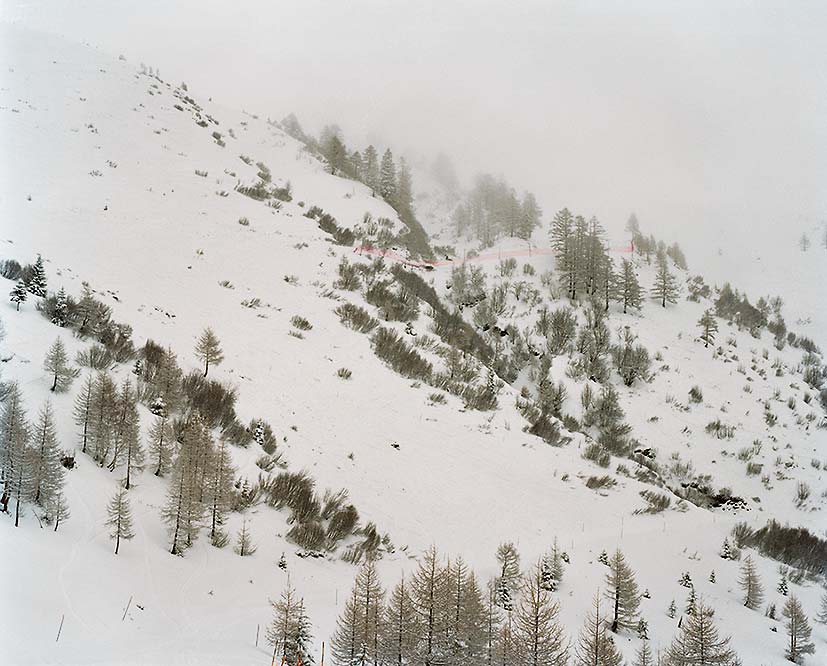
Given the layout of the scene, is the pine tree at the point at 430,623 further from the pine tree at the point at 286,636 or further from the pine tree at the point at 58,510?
the pine tree at the point at 58,510

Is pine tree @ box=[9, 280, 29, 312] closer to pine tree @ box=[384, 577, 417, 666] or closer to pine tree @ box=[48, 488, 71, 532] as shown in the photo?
pine tree @ box=[48, 488, 71, 532]

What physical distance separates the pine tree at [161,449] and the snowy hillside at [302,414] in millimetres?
221

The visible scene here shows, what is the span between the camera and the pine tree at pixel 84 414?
23.8 ft

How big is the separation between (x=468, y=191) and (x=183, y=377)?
A: 72.4 metres

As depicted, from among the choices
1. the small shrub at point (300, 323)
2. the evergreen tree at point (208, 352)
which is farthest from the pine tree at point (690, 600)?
the small shrub at point (300, 323)

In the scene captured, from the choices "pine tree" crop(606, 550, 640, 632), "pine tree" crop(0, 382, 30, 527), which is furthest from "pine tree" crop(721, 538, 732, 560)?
"pine tree" crop(0, 382, 30, 527)

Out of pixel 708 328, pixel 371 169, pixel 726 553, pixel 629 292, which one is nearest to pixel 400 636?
pixel 726 553

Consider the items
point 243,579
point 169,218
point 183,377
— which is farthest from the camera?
point 169,218

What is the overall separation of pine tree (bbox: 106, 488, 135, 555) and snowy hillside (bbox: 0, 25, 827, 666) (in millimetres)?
132

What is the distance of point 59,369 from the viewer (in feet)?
25.7

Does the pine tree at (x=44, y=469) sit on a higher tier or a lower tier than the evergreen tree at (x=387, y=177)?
lower

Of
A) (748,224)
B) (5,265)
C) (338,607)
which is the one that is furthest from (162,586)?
(748,224)

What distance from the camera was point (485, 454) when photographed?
557 inches

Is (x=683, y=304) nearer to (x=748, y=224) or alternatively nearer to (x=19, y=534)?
(x=19, y=534)
